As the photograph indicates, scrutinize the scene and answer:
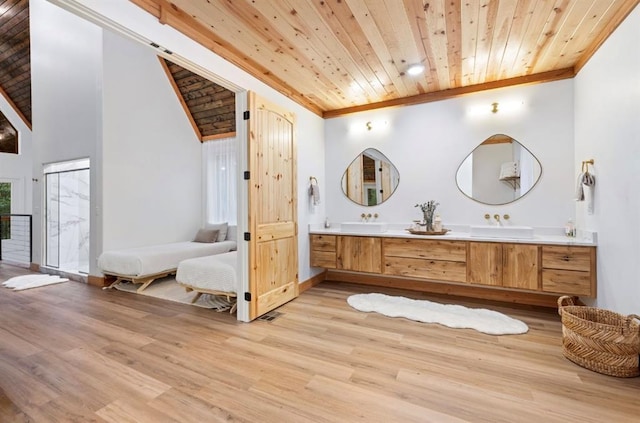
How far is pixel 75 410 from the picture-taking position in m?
1.63

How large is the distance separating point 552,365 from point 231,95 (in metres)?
5.45

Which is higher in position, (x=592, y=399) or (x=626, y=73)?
(x=626, y=73)

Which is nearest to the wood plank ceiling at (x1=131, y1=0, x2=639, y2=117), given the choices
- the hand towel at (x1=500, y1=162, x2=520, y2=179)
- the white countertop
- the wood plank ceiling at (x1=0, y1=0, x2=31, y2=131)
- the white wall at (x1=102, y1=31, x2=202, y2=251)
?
the hand towel at (x1=500, y1=162, x2=520, y2=179)

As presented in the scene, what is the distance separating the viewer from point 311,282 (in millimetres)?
4160

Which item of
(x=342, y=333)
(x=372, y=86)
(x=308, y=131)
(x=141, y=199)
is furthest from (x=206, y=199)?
(x=342, y=333)

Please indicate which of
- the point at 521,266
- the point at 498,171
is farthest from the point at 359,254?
the point at 498,171

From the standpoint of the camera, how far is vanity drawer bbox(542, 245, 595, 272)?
270 cm

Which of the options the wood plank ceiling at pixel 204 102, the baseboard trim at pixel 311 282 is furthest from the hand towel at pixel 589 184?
the wood plank ceiling at pixel 204 102

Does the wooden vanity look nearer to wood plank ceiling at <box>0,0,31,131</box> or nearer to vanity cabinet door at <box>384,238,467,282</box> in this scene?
vanity cabinet door at <box>384,238,467,282</box>

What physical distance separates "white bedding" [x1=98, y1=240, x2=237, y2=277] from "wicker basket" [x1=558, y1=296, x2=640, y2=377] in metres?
4.69

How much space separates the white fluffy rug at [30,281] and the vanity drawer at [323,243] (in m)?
4.04

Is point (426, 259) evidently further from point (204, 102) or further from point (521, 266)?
point (204, 102)

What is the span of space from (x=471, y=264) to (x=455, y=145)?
5.24 ft

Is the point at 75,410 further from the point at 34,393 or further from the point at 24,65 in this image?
the point at 24,65
